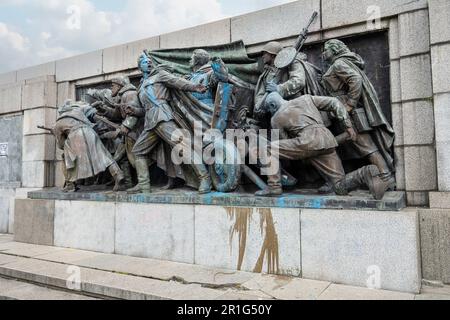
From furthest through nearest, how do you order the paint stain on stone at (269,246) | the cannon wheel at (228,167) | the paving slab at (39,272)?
the cannon wheel at (228,167), the paving slab at (39,272), the paint stain on stone at (269,246)

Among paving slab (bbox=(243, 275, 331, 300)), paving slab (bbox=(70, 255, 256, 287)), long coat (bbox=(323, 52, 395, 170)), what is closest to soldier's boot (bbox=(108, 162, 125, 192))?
paving slab (bbox=(70, 255, 256, 287))

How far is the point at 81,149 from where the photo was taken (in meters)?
7.01

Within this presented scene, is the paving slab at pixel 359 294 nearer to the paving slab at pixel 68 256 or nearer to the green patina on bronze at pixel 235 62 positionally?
the green patina on bronze at pixel 235 62

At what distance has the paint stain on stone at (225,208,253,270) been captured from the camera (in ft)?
16.7

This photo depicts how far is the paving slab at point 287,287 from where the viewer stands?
4.07 m

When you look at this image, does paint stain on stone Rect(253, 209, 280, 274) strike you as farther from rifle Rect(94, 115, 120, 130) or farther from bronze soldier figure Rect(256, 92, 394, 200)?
rifle Rect(94, 115, 120, 130)

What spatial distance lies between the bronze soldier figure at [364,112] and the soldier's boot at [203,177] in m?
2.38

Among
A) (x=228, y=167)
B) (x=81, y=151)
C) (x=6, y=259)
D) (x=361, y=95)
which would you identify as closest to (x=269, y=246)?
(x=228, y=167)

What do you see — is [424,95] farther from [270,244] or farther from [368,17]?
[270,244]

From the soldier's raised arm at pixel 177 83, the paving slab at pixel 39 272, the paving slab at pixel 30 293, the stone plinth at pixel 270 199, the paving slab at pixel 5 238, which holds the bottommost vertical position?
the paving slab at pixel 30 293

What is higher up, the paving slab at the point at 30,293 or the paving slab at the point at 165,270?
the paving slab at the point at 165,270

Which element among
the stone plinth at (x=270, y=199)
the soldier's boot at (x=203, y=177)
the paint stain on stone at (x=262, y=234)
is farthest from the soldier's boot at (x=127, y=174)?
the paint stain on stone at (x=262, y=234)

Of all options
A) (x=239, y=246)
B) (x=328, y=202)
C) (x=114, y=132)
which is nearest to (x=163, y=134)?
(x=114, y=132)

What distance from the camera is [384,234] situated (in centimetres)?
429
